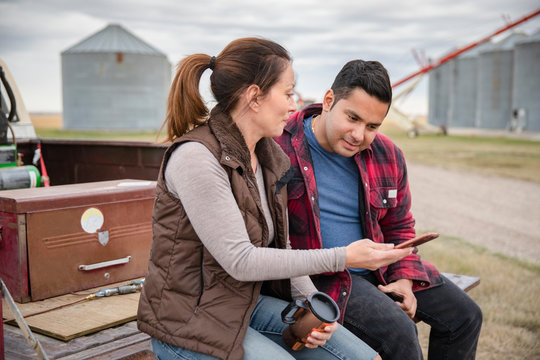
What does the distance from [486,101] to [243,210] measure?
31.2 meters

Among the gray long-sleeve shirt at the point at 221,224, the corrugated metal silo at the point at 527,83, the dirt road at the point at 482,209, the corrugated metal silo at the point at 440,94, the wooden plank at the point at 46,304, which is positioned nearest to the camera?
the gray long-sleeve shirt at the point at 221,224

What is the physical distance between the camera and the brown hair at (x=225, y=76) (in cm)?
187

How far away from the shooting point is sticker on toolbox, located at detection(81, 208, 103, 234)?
2330 mm

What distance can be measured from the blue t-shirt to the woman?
0.46m

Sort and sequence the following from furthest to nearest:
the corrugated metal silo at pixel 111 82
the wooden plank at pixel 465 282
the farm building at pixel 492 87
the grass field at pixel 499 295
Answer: the corrugated metal silo at pixel 111 82 < the farm building at pixel 492 87 < the grass field at pixel 499 295 < the wooden plank at pixel 465 282

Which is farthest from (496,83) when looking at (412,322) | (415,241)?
(415,241)

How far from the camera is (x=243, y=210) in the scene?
174cm

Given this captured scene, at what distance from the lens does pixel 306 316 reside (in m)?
1.77

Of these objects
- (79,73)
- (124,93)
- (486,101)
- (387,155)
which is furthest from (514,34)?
(387,155)

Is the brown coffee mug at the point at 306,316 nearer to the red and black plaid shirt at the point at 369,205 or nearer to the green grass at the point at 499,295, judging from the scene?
the red and black plaid shirt at the point at 369,205

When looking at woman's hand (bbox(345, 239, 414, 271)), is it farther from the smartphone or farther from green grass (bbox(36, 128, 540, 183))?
green grass (bbox(36, 128, 540, 183))

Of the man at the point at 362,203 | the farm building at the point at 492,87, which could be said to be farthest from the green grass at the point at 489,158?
the man at the point at 362,203

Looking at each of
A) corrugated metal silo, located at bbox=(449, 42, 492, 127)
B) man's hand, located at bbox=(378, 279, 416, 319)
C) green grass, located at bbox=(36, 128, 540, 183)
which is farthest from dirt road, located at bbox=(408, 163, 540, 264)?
corrugated metal silo, located at bbox=(449, 42, 492, 127)

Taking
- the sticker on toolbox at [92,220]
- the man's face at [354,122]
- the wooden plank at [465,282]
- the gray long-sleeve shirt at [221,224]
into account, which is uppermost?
the man's face at [354,122]
